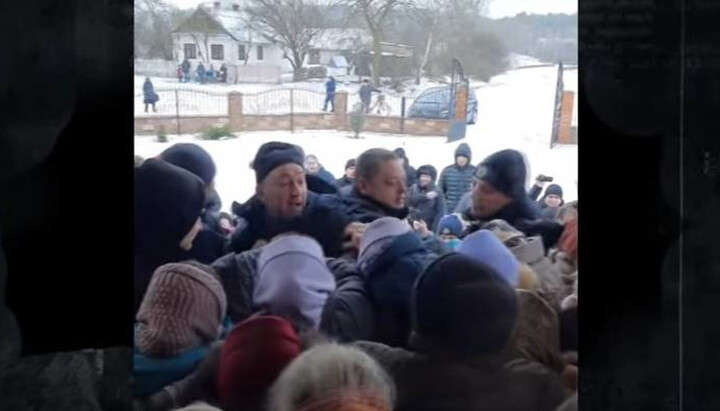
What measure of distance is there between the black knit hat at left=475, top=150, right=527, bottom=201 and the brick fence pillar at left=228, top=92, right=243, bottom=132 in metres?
0.85

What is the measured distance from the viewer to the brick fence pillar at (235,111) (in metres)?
3.35

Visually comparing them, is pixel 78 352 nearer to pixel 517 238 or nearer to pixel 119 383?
pixel 119 383

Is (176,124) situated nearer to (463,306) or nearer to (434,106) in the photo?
(434,106)

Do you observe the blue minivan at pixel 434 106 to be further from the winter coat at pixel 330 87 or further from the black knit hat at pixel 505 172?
the winter coat at pixel 330 87

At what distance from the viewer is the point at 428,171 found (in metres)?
3.43

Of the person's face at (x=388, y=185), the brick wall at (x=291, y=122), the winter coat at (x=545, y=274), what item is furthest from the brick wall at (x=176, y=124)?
the winter coat at (x=545, y=274)

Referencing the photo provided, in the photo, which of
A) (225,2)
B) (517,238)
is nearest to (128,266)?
(225,2)

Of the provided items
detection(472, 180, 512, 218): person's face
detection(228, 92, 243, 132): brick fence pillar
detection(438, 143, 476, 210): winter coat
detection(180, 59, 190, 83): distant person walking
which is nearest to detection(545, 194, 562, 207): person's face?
detection(472, 180, 512, 218): person's face

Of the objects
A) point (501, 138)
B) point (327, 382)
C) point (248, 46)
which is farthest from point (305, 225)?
point (501, 138)

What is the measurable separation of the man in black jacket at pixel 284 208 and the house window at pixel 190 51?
0.39 meters

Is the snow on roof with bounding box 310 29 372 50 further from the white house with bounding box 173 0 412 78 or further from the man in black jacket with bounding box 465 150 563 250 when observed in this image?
the man in black jacket with bounding box 465 150 563 250

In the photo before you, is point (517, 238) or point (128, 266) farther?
point (517, 238)

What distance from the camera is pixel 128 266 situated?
3230mm

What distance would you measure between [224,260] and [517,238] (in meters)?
1.03
